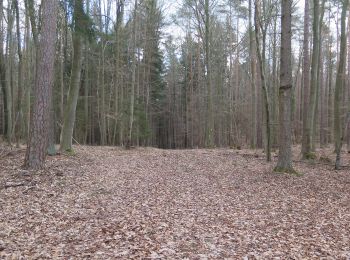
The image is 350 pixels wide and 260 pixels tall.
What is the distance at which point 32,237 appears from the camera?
480 cm

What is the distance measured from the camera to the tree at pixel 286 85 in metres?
10.1

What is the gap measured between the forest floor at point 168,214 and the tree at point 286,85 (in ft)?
2.23

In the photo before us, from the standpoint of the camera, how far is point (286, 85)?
33.2ft

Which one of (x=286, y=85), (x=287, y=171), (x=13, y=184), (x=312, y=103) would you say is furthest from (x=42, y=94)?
(x=312, y=103)

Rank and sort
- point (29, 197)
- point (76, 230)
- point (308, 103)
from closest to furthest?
point (76, 230), point (29, 197), point (308, 103)

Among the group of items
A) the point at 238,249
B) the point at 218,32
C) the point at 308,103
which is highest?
the point at 218,32

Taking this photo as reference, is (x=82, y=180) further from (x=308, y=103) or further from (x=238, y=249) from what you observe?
(x=308, y=103)

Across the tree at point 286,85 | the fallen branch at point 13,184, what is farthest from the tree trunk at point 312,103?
the fallen branch at point 13,184

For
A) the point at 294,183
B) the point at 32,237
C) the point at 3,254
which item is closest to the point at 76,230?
the point at 32,237

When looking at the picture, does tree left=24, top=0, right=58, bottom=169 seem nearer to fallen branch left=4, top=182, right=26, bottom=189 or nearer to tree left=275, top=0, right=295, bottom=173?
fallen branch left=4, top=182, right=26, bottom=189

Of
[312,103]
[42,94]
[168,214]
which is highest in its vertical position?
[312,103]

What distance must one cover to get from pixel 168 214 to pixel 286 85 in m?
6.17

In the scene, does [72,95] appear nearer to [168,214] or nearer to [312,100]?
[168,214]

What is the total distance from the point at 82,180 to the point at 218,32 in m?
23.6
